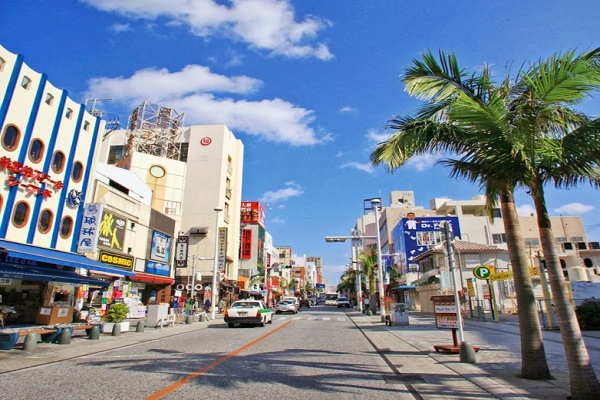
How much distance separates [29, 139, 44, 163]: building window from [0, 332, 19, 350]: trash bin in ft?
30.9

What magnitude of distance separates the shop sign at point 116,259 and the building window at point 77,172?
7.98 meters

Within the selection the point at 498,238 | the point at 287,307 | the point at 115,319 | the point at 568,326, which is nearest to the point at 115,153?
the point at 287,307

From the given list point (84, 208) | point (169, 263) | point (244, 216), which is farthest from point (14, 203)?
point (244, 216)

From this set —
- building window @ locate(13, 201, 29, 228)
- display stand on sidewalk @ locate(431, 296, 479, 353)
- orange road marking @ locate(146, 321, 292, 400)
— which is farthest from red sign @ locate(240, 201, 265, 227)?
display stand on sidewalk @ locate(431, 296, 479, 353)

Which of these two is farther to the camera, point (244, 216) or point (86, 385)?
point (244, 216)

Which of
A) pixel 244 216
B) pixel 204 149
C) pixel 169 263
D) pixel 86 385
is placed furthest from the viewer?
pixel 244 216

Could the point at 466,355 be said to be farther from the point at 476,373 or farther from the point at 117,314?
the point at 117,314

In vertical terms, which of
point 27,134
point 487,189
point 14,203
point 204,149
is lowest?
point 487,189

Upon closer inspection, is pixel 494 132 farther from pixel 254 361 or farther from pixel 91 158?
pixel 91 158

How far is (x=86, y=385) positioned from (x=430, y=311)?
40818 mm

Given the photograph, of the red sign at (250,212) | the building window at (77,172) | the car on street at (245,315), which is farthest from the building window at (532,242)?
the building window at (77,172)

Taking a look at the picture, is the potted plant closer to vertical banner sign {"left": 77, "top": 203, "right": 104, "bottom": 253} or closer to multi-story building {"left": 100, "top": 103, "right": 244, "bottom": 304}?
vertical banner sign {"left": 77, "top": 203, "right": 104, "bottom": 253}

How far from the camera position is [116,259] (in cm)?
2834

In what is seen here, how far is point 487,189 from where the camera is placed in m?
7.08
